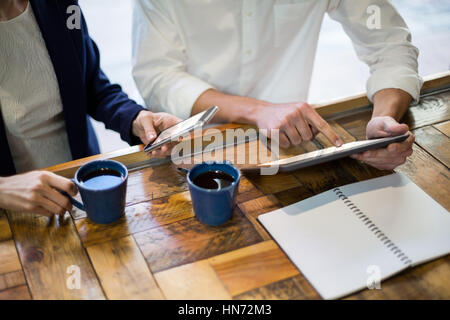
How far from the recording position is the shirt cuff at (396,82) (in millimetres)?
1254

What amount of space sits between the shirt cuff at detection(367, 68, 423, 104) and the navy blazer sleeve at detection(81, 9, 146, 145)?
0.68 m

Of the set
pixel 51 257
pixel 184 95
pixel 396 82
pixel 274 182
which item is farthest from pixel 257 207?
pixel 396 82

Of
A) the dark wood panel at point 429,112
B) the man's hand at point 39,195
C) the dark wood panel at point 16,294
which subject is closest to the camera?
the dark wood panel at point 16,294

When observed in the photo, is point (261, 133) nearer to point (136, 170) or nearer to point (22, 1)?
point (136, 170)

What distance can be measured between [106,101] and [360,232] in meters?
0.87

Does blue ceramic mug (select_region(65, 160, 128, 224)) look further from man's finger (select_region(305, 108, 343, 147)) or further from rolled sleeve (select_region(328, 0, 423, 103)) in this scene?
rolled sleeve (select_region(328, 0, 423, 103))

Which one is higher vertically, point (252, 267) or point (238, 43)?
point (238, 43)

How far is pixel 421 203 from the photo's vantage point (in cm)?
94

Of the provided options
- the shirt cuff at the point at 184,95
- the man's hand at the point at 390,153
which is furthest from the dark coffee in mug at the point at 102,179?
the man's hand at the point at 390,153

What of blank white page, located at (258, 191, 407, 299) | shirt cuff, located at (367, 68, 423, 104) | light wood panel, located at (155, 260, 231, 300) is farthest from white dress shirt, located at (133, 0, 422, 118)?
light wood panel, located at (155, 260, 231, 300)

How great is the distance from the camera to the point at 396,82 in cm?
126

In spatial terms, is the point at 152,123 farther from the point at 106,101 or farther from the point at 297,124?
the point at 297,124

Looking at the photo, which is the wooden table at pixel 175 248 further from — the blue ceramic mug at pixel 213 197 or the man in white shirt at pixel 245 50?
the man in white shirt at pixel 245 50

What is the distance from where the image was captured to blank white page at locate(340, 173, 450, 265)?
84 centimetres
